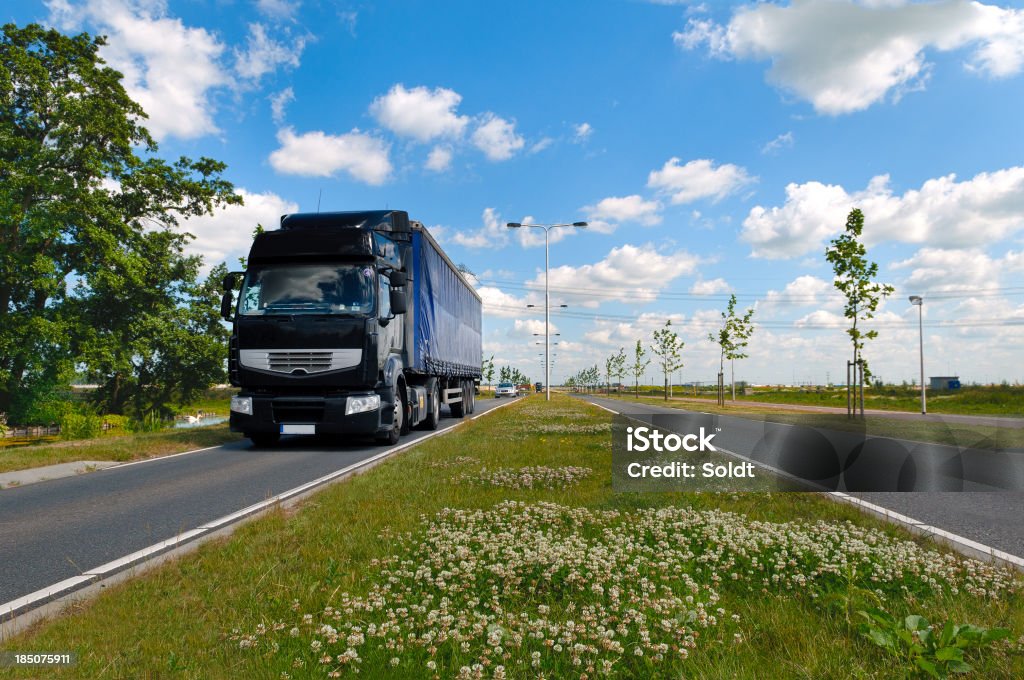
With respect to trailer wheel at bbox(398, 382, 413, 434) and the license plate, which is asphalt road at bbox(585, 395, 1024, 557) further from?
trailer wheel at bbox(398, 382, 413, 434)

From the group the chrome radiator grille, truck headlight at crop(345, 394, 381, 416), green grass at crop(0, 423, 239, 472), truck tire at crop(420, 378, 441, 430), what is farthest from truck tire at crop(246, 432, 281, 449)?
truck tire at crop(420, 378, 441, 430)

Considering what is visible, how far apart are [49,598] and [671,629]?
4270mm

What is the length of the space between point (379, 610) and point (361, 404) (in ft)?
31.8

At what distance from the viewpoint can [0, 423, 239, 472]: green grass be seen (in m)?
11.7

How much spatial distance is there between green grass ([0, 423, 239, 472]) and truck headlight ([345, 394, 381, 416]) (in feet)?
14.8

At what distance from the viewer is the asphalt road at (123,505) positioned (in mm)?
5172

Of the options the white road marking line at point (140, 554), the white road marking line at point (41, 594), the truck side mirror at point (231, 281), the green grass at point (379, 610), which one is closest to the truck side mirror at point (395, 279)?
the truck side mirror at point (231, 281)

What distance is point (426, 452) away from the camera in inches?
461

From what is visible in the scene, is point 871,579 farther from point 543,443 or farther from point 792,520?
point 543,443

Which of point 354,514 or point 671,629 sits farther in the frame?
point 354,514

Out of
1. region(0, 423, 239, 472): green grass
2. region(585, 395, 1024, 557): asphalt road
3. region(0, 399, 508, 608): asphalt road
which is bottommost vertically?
region(0, 423, 239, 472): green grass

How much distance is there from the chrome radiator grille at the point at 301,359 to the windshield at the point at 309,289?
845mm

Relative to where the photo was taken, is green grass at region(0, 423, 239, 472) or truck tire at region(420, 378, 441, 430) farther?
Answer: truck tire at region(420, 378, 441, 430)

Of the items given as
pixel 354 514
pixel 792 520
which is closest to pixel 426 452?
pixel 354 514
